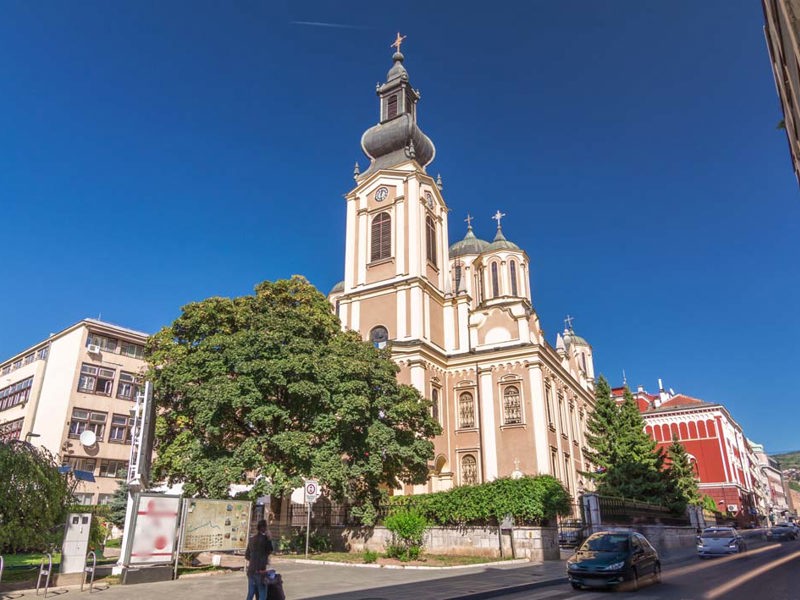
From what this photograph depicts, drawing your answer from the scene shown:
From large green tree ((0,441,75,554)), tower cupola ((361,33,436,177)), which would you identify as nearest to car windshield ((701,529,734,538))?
large green tree ((0,441,75,554))

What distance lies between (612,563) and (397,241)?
1043 inches

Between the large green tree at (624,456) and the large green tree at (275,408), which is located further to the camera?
the large green tree at (624,456)

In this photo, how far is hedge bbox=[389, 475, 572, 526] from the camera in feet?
60.1

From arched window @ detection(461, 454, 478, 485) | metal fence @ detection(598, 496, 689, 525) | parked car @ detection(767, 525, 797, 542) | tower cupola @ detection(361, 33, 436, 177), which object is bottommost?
parked car @ detection(767, 525, 797, 542)

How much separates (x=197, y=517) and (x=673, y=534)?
25549mm

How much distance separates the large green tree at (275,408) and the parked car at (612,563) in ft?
30.4

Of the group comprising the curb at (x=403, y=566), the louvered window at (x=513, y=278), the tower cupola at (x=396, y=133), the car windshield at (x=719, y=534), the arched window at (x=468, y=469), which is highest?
the tower cupola at (x=396, y=133)

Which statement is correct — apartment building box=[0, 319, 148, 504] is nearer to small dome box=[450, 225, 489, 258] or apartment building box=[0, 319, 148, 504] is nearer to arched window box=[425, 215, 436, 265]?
arched window box=[425, 215, 436, 265]

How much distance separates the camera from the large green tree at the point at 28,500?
11.8 m

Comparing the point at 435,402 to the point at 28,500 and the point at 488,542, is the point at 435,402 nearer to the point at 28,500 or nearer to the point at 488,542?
the point at 488,542

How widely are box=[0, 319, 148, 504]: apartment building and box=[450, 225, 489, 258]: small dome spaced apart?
88.3 ft

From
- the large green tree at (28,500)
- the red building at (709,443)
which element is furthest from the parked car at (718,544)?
the red building at (709,443)

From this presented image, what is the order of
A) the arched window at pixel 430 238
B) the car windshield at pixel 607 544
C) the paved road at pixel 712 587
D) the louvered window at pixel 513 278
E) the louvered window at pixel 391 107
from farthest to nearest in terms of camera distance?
the louvered window at pixel 513 278, the louvered window at pixel 391 107, the arched window at pixel 430 238, the car windshield at pixel 607 544, the paved road at pixel 712 587

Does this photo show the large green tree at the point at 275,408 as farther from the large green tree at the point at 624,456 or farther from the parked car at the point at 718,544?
the large green tree at the point at 624,456
